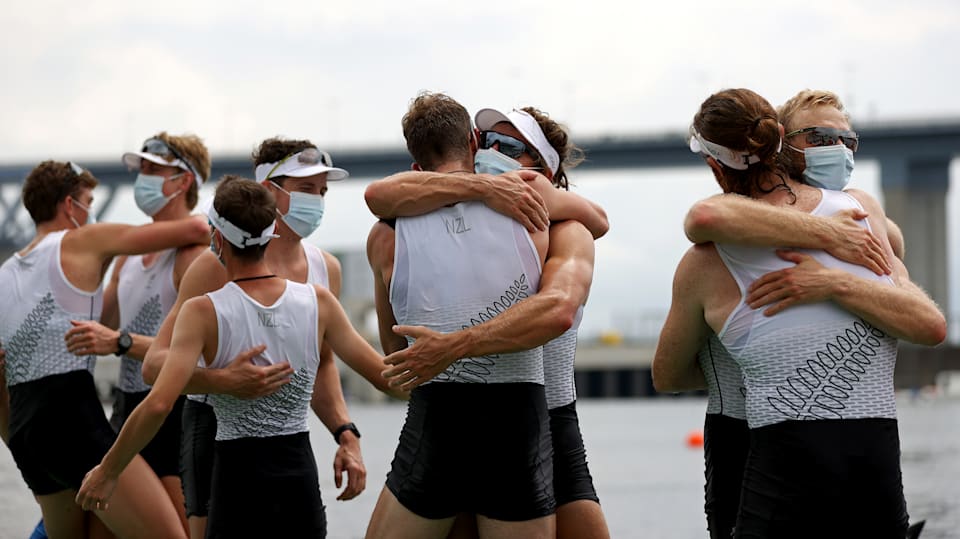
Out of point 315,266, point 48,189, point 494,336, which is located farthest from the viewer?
point 48,189

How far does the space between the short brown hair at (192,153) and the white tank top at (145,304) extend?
1.29 ft

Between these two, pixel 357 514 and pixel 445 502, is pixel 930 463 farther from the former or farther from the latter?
pixel 445 502

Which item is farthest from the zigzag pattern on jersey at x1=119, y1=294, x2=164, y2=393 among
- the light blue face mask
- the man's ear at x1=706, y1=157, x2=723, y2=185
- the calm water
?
the calm water

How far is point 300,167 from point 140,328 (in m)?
1.75

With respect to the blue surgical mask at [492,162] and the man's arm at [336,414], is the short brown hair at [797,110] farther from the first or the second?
the man's arm at [336,414]

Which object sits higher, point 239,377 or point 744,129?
point 744,129

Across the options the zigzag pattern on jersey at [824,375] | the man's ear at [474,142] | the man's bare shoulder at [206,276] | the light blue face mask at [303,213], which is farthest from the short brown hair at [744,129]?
the man's bare shoulder at [206,276]

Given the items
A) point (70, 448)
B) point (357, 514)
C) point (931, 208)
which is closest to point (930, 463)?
point (357, 514)

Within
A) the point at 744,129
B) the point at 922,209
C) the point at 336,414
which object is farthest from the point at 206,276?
the point at 922,209

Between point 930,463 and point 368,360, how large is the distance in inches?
888

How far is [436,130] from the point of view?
478cm

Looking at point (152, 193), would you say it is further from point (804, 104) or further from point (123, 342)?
point (804, 104)

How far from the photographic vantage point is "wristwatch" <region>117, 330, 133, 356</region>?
6934 mm

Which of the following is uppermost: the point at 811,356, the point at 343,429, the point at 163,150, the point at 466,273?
the point at 163,150
